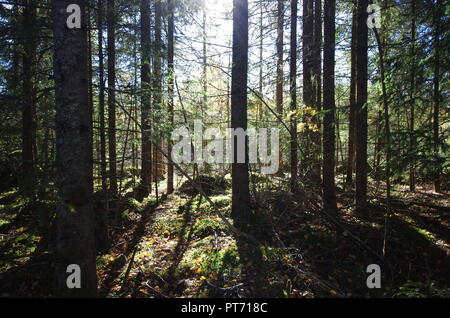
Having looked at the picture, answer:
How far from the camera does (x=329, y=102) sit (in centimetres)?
786

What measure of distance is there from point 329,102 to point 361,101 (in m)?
0.87

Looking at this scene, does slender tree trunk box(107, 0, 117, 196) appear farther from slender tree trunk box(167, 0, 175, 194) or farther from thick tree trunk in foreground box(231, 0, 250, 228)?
thick tree trunk in foreground box(231, 0, 250, 228)

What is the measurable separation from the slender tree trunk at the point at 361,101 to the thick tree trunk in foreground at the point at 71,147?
22.0 feet

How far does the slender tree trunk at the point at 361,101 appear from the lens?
7320 millimetres

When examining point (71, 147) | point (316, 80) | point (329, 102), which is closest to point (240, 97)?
point (329, 102)

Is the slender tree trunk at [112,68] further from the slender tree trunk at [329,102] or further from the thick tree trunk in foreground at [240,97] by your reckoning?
the slender tree trunk at [329,102]

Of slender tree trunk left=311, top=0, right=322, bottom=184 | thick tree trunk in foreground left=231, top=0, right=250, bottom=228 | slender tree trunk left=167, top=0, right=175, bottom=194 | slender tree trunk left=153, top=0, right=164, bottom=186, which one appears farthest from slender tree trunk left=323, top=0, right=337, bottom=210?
slender tree trunk left=153, top=0, right=164, bottom=186

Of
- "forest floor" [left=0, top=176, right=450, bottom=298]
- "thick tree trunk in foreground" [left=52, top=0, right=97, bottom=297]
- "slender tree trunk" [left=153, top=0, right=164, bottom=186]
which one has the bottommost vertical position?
"forest floor" [left=0, top=176, right=450, bottom=298]

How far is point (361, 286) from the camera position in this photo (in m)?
4.90

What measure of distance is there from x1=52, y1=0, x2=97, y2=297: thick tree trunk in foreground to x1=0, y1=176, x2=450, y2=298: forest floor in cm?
27

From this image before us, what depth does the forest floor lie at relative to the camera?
15.9 ft
